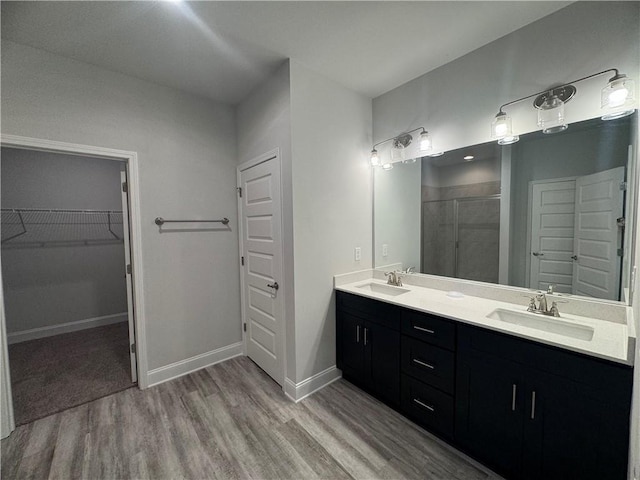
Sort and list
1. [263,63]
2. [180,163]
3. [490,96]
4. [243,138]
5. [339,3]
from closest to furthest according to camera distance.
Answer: [339,3] → [490,96] → [263,63] → [180,163] → [243,138]

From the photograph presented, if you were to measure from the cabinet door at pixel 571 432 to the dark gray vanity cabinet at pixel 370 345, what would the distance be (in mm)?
786

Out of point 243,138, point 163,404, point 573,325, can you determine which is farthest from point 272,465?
point 243,138

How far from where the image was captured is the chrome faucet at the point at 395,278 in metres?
2.41

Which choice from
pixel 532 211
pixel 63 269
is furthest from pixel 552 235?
pixel 63 269

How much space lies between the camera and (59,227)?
3.55 meters

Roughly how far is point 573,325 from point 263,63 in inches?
107

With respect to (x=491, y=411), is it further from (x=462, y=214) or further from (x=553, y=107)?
(x=553, y=107)

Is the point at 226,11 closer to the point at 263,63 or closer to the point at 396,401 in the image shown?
the point at 263,63

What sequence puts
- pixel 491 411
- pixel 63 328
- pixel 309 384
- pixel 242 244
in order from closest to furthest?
1. pixel 491 411
2. pixel 309 384
3. pixel 242 244
4. pixel 63 328

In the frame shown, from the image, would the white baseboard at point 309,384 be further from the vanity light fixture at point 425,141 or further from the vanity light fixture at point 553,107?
the vanity light fixture at point 553,107

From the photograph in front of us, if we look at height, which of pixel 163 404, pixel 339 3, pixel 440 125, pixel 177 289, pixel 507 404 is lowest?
pixel 163 404

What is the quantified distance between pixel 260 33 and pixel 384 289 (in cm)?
222

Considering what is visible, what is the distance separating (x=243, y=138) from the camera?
8.76 ft

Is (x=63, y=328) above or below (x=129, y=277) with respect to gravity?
below
